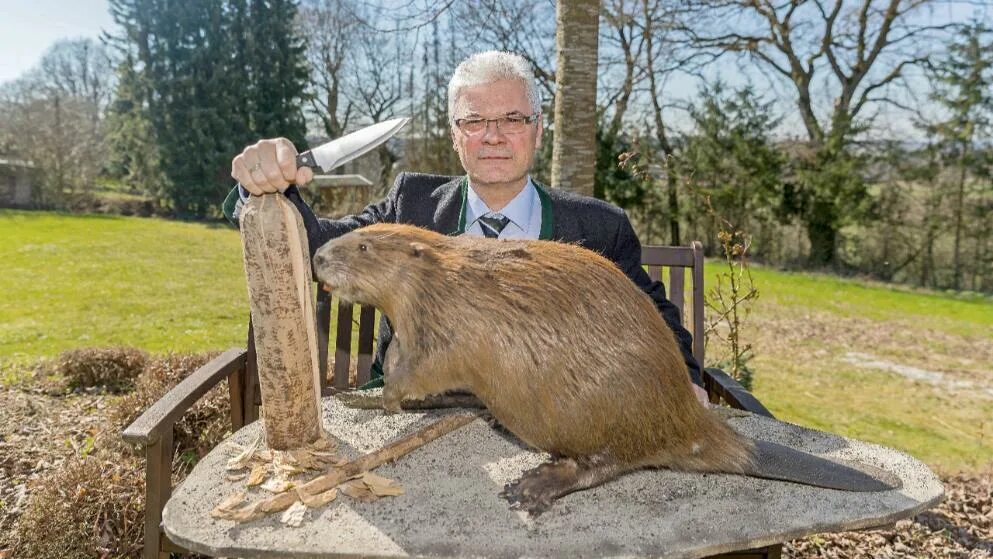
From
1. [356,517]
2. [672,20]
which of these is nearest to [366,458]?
[356,517]

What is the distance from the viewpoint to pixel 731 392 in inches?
108

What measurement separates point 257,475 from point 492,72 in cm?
144

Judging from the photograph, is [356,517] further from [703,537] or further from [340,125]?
[340,125]

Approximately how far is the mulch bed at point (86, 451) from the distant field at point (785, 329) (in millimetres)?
717

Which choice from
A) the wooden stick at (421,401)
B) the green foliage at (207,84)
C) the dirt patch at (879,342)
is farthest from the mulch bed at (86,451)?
the green foliage at (207,84)

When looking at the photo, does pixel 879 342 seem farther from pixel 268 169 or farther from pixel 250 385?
pixel 268 169

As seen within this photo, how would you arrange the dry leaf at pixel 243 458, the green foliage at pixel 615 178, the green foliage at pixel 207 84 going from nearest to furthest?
the dry leaf at pixel 243 458, the green foliage at pixel 615 178, the green foliage at pixel 207 84

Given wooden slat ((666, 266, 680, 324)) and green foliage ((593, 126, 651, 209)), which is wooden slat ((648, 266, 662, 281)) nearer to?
wooden slat ((666, 266, 680, 324))

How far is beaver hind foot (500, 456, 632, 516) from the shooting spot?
5.29 feet

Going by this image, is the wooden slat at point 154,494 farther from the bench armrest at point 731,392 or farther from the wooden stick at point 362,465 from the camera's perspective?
the bench armrest at point 731,392

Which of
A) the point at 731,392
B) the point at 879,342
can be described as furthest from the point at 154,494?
the point at 879,342

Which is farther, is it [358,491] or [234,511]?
[358,491]

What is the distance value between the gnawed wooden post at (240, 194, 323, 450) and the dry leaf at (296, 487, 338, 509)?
229 mm

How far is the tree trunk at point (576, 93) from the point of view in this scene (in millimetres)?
3785
